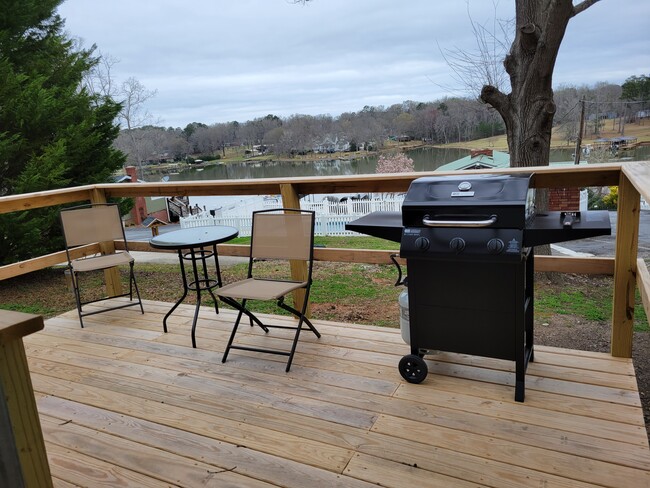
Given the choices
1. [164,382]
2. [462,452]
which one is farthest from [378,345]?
[164,382]

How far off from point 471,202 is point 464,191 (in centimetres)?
9

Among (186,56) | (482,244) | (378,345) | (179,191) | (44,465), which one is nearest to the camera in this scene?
(44,465)

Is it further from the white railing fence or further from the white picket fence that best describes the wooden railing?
the white railing fence

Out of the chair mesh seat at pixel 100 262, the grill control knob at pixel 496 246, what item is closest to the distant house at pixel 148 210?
the chair mesh seat at pixel 100 262

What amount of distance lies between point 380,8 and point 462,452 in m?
9.58

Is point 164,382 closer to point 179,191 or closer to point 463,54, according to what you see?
point 179,191

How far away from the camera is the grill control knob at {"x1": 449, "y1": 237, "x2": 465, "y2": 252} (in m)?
A: 2.15

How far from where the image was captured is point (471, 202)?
2.15 meters

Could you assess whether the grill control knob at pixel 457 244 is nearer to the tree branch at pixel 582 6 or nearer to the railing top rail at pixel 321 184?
the railing top rail at pixel 321 184

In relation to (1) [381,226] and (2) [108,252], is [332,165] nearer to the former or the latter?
(2) [108,252]

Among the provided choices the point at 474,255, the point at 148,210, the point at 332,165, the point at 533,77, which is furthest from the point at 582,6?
the point at 148,210

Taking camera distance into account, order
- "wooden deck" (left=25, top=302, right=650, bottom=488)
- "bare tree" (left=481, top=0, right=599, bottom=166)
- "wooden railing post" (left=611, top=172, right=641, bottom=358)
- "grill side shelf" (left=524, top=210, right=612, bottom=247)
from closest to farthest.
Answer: "wooden deck" (left=25, top=302, right=650, bottom=488), "grill side shelf" (left=524, top=210, right=612, bottom=247), "wooden railing post" (left=611, top=172, right=641, bottom=358), "bare tree" (left=481, top=0, right=599, bottom=166)

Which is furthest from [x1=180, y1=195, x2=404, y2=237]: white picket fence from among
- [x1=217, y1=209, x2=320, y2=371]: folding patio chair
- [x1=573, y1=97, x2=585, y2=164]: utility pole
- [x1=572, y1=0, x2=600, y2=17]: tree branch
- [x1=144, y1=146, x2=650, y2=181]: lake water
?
[x1=217, y1=209, x2=320, y2=371]: folding patio chair

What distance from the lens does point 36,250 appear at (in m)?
8.35
